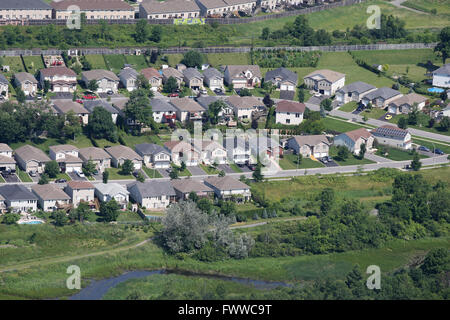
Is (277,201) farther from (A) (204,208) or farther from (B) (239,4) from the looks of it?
(B) (239,4)

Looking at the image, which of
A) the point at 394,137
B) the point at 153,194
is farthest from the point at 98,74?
the point at 394,137

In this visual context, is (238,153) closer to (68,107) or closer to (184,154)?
(184,154)

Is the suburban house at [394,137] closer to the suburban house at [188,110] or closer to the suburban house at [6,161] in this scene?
the suburban house at [188,110]

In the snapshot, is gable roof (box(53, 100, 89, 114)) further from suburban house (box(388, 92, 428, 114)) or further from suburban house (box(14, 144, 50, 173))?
suburban house (box(388, 92, 428, 114))

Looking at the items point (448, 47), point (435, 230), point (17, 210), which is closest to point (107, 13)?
point (448, 47)

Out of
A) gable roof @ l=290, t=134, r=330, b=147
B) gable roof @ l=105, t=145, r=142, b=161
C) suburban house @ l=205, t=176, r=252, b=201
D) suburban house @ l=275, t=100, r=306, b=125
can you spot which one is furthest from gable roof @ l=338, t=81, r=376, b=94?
gable roof @ l=105, t=145, r=142, b=161

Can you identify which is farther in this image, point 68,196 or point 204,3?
point 204,3
